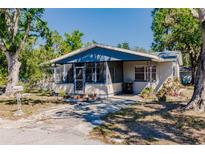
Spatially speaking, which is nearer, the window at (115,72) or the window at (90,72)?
the window at (115,72)

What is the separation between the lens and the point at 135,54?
1903 centimetres

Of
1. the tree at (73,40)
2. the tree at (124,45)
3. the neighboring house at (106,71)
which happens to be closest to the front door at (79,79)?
the neighboring house at (106,71)

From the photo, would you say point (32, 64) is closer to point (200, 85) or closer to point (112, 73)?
point (112, 73)

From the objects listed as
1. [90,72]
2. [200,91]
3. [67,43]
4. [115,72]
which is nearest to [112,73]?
[115,72]

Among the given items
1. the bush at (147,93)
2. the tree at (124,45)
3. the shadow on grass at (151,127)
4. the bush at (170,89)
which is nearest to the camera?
the shadow on grass at (151,127)

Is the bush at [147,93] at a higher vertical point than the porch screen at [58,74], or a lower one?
lower

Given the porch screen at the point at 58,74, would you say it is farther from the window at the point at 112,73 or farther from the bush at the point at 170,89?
the bush at the point at 170,89

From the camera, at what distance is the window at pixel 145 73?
68.6 feet

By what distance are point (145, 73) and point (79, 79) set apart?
4990 mm

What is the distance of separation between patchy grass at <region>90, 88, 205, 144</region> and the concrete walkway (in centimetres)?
50

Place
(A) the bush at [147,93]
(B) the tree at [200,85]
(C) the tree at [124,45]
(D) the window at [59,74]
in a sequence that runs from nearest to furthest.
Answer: (B) the tree at [200,85] → (A) the bush at [147,93] → (D) the window at [59,74] → (C) the tree at [124,45]
